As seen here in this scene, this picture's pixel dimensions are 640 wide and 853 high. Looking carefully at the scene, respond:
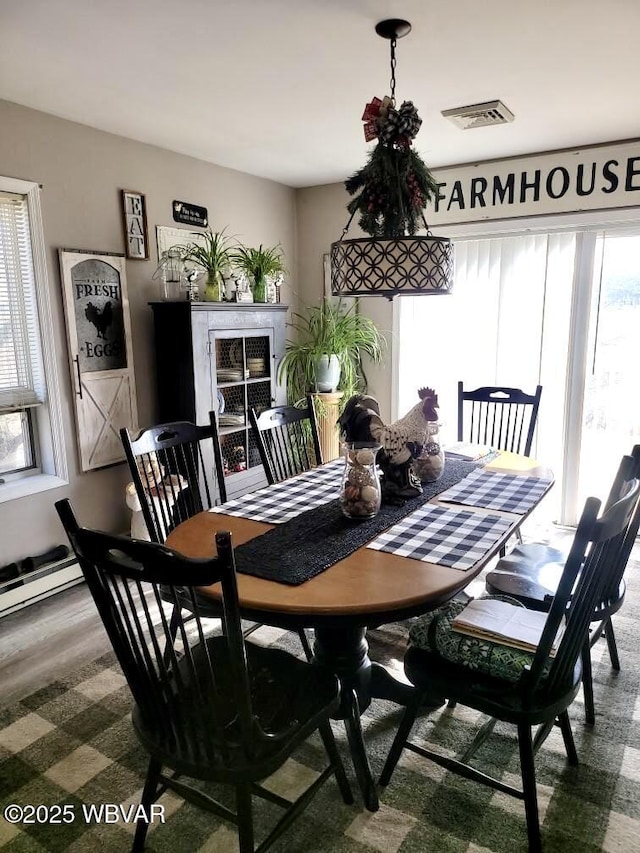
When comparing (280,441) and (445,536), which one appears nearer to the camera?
(445,536)

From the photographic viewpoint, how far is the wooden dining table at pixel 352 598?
144cm

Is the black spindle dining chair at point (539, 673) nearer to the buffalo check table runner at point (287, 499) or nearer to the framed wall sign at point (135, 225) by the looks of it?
the buffalo check table runner at point (287, 499)

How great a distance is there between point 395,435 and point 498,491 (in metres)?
0.48

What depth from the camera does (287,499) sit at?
226 cm

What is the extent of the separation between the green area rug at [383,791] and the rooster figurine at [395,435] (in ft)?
2.63

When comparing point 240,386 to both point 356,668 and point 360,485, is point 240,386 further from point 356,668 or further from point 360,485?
point 356,668

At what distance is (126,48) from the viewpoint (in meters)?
2.19

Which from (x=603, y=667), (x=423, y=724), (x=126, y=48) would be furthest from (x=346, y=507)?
(x=126, y=48)

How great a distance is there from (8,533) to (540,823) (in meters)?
2.56

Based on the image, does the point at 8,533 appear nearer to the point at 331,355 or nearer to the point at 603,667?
the point at 331,355

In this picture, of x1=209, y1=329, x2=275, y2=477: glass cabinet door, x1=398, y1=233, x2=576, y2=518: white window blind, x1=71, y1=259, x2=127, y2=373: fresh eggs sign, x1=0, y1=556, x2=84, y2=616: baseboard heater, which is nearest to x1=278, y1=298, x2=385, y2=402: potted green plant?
x1=209, y1=329, x2=275, y2=477: glass cabinet door

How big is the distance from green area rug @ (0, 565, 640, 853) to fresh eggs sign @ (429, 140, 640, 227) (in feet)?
9.02

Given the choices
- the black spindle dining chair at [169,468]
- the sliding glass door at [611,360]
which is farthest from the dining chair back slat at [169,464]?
the sliding glass door at [611,360]

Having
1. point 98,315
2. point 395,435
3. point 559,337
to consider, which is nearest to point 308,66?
point 395,435
